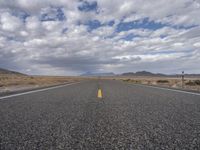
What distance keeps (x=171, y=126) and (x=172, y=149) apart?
1067mm

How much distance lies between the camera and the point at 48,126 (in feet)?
10.4

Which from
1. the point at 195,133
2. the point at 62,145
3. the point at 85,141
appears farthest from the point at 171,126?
the point at 62,145

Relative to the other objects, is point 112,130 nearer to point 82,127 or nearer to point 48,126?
point 82,127

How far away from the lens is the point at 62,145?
2.29 metres

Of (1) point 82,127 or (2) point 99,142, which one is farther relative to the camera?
(1) point 82,127

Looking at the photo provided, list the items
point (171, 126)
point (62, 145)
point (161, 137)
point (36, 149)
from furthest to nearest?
point (171, 126), point (161, 137), point (62, 145), point (36, 149)

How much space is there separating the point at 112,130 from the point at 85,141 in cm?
65

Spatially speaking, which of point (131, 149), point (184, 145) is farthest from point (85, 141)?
point (184, 145)

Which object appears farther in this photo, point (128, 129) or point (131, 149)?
point (128, 129)

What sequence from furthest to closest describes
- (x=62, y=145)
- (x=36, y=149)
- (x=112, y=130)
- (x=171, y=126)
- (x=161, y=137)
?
(x=171, y=126), (x=112, y=130), (x=161, y=137), (x=62, y=145), (x=36, y=149)

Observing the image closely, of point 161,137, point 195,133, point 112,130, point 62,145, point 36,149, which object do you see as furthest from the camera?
point 112,130

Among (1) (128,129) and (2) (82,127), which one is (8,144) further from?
(1) (128,129)

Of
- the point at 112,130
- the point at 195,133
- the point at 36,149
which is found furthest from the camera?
the point at 112,130

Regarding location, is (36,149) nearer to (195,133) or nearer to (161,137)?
(161,137)
